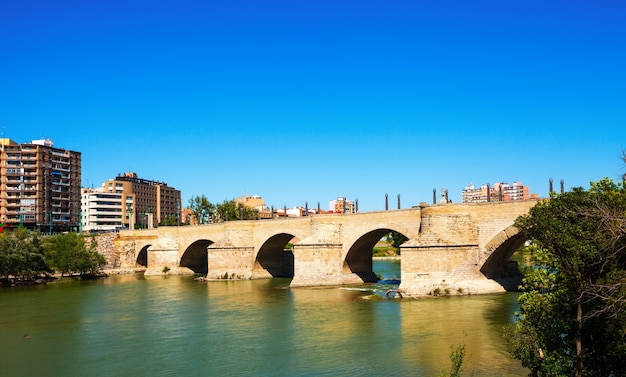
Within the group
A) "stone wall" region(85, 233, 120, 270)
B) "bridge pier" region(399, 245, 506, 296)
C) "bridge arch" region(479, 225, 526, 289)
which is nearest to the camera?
"bridge arch" region(479, 225, 526, 289)

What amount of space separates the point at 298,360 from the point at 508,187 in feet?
546

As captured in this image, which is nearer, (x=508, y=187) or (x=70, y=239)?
(x=70, y=239)

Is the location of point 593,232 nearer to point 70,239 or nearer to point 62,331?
point 62,331

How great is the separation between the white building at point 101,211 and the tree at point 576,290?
338 feet

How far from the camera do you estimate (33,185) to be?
84.6m

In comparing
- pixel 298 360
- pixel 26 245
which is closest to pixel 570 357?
pixel 298 360

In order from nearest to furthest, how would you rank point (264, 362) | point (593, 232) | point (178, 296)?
point (593, 232) < point (264, 362) < point (178, 296)

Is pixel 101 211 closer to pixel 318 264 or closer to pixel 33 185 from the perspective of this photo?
pixel 33 185

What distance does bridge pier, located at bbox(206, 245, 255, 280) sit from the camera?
4944 cm

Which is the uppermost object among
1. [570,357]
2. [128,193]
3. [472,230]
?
[128,193]

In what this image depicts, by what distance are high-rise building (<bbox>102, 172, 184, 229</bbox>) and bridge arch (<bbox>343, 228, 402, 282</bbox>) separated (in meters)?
70.4

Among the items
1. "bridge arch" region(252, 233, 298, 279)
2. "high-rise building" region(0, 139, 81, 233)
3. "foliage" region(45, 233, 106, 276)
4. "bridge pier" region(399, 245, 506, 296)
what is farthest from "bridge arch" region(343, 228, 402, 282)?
"high-rise building" region(0, 139, 81, 233)

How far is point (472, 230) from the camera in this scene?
32.8 metres

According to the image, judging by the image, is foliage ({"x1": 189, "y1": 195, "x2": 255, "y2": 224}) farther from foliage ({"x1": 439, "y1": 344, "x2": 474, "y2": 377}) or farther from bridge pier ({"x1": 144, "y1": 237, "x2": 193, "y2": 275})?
foliage ({"x1": 439, "y1": 344, "x2": 474, "y2": 377})
